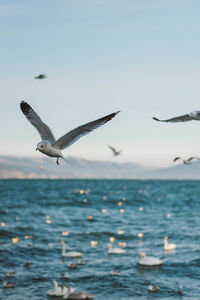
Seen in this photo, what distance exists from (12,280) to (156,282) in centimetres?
688

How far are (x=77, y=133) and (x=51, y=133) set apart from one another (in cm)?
50

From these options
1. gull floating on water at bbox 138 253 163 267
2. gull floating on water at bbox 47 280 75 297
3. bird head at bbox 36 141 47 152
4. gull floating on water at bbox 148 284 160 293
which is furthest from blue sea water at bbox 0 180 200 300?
bird head at bbox 36 141 47 152

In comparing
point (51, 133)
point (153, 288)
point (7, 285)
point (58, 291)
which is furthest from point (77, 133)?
point (7, 285)

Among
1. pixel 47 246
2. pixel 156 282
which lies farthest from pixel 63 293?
pixel 47 246

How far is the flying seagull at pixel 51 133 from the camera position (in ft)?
11.2

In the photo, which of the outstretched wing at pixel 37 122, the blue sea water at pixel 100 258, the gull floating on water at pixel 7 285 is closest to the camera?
the outstretched wing at pixel 37 122

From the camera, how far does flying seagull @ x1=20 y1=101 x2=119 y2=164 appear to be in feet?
11.2

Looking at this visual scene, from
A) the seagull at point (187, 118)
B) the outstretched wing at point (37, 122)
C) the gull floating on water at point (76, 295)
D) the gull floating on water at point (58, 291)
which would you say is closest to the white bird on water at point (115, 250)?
the gull floating on water at point (58, 291)

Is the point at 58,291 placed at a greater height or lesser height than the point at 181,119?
lesser

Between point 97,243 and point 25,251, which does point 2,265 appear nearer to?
point 25,251

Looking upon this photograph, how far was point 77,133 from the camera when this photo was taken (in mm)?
3580

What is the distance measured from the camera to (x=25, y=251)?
25844mm

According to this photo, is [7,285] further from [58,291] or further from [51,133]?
[51,133]

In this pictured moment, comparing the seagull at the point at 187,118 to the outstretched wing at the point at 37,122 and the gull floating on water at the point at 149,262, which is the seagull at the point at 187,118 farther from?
the gull floating on water at the point at 149,262
